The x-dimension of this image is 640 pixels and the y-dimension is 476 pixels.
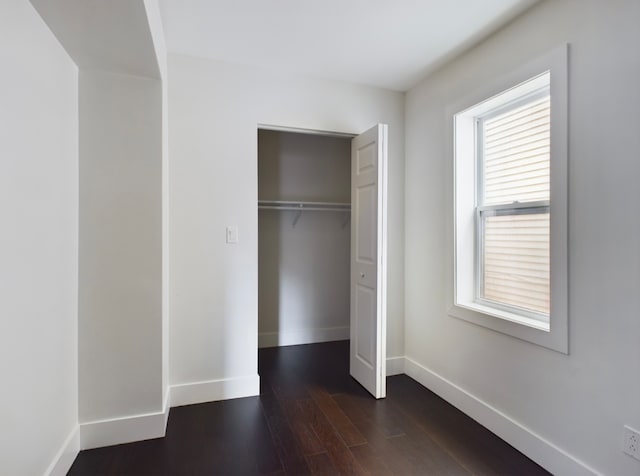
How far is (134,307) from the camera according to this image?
2.02m

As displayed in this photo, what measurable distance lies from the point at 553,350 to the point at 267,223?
2763 millimetres

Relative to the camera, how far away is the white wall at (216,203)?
242cm

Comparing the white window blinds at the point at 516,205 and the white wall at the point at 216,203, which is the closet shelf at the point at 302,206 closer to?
the white wall at the point at 216,203

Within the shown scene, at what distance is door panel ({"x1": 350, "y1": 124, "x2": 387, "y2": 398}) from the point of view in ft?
8.25

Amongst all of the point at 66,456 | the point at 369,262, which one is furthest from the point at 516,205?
the point at 66,456

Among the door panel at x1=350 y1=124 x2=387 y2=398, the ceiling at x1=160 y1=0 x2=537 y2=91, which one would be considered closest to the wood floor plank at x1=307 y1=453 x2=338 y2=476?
the door panel at x1=350 y1=124 x2=387 y2=398

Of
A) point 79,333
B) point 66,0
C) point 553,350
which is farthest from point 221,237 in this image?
point 553,350

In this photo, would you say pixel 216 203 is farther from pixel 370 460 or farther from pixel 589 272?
pixel 589 272

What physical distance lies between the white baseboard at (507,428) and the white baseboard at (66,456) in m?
2.31

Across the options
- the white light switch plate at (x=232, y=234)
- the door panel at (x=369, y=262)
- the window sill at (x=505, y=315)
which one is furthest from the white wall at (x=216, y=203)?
the window sill at (x=505, y=315)

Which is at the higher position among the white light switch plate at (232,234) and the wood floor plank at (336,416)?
the white light switch plate at (232,234)

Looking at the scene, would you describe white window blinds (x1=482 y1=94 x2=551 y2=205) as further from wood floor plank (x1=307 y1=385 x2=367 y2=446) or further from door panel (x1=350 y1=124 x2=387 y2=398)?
wood floor plank (x1=307 y1=385 x2=367 y2=446)

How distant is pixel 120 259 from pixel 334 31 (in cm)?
187

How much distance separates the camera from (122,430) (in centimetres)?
199
